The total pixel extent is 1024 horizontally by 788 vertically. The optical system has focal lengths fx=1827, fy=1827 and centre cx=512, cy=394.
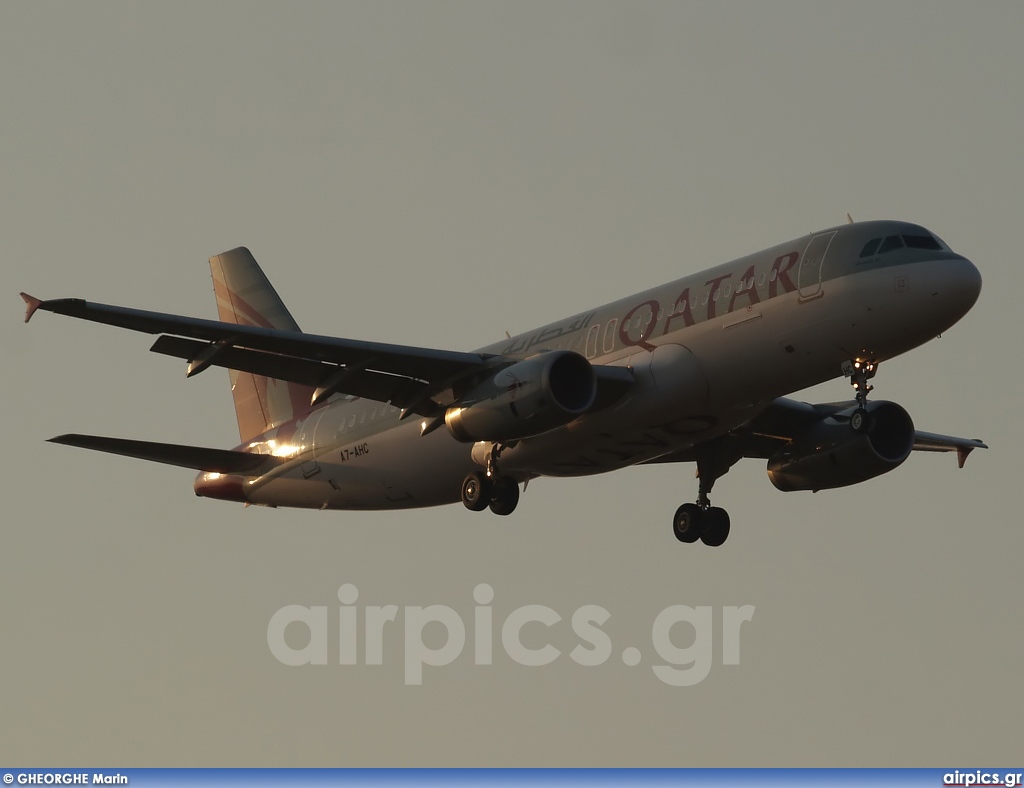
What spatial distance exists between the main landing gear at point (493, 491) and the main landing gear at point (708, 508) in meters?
5.79

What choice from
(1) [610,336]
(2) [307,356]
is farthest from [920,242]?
(2) [307,356]

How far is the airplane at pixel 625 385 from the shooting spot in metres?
37.4

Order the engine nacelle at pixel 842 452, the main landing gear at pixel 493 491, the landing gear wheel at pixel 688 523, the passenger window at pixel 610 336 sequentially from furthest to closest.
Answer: the landing gear wheel at pixel 688 523 → the engine nacelle at pixel 842 452 → the main landing gear at pixel 493 491 → the passenger window at pixel 610 336

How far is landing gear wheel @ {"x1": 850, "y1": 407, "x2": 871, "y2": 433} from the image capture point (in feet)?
128

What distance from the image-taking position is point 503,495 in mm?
42281

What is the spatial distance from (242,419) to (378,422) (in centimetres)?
840

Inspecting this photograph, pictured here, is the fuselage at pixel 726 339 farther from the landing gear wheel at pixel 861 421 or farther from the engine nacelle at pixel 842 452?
the engine nacelle at pixel 842 452

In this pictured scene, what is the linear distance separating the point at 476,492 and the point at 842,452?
903 centimetres

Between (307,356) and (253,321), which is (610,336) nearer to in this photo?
(307,356)

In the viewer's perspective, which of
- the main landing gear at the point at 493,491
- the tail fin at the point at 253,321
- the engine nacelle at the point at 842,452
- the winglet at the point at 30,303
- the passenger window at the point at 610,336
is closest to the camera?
the winglet at the point at 30,303

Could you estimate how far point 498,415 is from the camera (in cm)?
3938

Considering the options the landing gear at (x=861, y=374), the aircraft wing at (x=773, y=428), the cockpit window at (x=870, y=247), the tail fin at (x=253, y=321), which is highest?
the tail fin at (x=253, y=321)

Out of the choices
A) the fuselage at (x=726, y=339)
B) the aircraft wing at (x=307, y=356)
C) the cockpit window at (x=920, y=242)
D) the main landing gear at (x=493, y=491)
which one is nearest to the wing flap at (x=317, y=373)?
the aircraft wing at (x=307, y=356)

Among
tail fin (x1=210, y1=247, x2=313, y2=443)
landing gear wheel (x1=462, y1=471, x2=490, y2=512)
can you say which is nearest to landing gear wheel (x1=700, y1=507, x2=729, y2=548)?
landing gear wheel (x1=462, y1=471, x2=490, y2=512)
